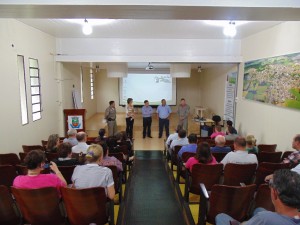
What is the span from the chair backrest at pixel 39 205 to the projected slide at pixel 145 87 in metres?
9.80

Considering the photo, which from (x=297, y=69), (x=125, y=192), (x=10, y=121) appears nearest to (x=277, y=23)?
(x=297, y=69)

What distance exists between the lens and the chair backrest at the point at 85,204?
206 centimetres

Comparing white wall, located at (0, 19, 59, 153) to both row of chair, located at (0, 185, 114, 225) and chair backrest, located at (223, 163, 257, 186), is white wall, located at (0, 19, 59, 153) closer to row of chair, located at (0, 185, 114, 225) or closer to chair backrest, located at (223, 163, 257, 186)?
row of chair, located at (0, 185, 114, 225)

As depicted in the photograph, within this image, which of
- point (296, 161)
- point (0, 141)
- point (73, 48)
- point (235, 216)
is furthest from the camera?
point (73, 48)

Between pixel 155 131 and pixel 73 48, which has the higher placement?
pixel 73 48

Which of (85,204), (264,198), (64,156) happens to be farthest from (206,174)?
(64,156)

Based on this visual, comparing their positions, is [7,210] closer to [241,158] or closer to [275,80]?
[241,158]

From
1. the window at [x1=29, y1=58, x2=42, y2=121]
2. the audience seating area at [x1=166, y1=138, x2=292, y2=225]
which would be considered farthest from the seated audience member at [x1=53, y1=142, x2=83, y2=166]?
the window at [x1=29, y1=58, x2=42, y2=121]

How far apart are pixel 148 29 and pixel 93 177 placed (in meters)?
4.27

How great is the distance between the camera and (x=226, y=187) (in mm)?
2131

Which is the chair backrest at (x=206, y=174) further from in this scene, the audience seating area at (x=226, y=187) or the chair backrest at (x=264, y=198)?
the chair backrest at (x=264, y=198)

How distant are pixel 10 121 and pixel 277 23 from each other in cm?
585

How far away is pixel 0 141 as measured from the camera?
404 cm

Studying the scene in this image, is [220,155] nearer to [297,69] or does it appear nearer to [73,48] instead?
[297,69]
